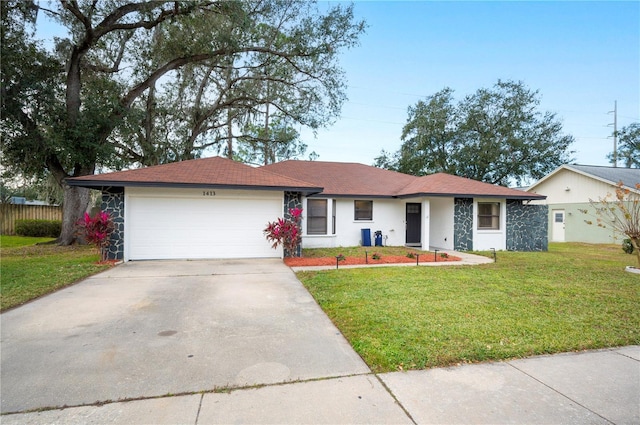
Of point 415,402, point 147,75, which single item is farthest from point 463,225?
point 147,75

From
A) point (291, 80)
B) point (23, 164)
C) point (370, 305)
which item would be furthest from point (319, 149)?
point (370, 305)

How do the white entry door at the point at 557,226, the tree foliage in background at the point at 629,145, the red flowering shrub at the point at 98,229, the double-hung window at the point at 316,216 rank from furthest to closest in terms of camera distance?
the tree foliage in background at the point at 629,145 → the white entry door at the point at 557,226 → the double-hung window at the point at 316,216 → the red flowering shrub at the point at 98,229

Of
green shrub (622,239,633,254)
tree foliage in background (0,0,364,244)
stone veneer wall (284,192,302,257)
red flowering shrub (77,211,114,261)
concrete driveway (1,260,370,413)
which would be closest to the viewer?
concrete driveway (1,260,370,413)

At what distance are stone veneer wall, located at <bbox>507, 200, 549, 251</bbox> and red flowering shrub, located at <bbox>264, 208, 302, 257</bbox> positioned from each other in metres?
9.81

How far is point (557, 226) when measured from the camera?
750 inches

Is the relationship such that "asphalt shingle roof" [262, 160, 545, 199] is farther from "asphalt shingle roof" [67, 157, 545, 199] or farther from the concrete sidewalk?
the concrete sidewalk

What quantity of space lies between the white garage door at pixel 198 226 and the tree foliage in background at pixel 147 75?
16.4ft

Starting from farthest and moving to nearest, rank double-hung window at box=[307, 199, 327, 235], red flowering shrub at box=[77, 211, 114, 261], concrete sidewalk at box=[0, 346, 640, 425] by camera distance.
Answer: double-hung window at box=[307, 199, 327, 235] → red flowering shrub at box=[77, 211, 114, 261] → concrete sidewalk at box=[0, 346, 640, 425]

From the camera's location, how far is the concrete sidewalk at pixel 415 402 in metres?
2.28

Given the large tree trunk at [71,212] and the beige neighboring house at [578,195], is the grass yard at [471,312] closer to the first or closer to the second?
the beige neighboring house at [578,195]

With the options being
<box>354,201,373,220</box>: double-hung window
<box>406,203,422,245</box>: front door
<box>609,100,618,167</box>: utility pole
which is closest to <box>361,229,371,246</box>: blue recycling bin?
<box>354,201,373,220</box>: double-hung window

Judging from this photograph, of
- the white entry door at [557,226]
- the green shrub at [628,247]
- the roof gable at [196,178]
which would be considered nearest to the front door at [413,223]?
the roof gable at [196,178]

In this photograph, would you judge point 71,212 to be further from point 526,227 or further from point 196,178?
point 526,227

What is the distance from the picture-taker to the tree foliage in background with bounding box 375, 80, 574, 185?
2297cm
